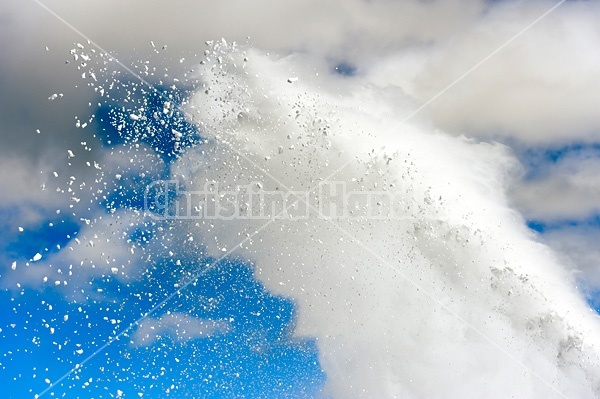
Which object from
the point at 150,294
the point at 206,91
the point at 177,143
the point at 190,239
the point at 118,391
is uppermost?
the point at 206,91

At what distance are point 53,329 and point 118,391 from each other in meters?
6.13

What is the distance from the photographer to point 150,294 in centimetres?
3197

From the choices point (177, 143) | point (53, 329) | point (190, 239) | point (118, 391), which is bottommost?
point (118, 391)

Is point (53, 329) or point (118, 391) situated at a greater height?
point (53, 329)

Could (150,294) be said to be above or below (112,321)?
above

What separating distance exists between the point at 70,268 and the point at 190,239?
864 centimetres

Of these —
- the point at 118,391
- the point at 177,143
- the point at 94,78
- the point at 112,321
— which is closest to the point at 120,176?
the point at 177,143

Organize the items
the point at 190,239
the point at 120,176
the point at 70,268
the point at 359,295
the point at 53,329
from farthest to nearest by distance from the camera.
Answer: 1. the point at 359,295
2. the point at 190,239
3. the point at 120,176
4. the point at 70,268
5. the point at 53,329

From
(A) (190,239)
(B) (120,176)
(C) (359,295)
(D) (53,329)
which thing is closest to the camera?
(D) (53,329)

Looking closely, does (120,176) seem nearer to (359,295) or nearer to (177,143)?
→ (177,143)

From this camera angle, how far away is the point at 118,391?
29516 mm

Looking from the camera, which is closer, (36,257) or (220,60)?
(36,257)

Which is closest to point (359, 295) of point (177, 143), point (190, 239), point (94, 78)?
point (190, 239)

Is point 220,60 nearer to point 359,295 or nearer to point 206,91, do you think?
point 206,91
